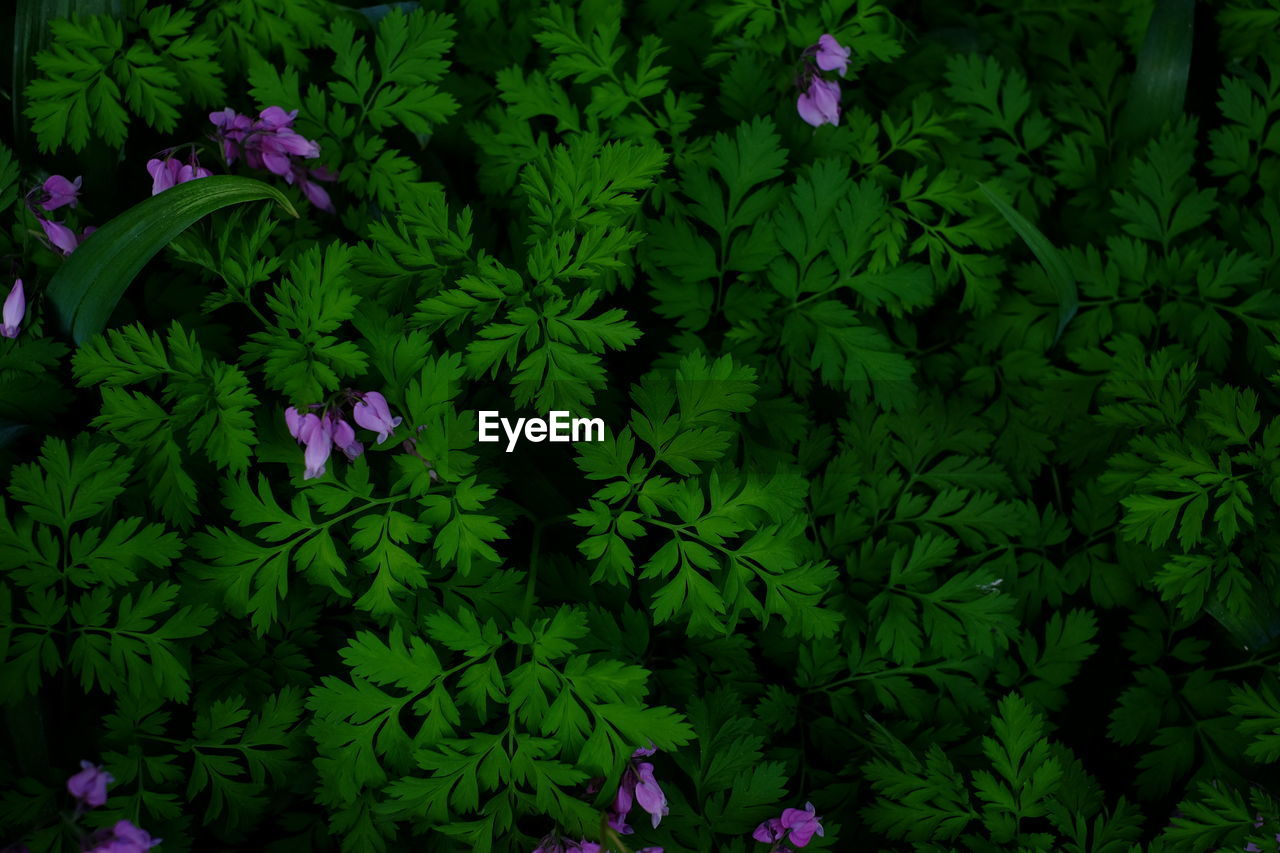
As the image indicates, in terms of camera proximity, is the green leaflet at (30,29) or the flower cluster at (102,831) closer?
the flower cluster at (102,831)

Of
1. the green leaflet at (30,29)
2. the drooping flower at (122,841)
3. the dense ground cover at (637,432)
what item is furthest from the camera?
the green leaflet at (30,29)

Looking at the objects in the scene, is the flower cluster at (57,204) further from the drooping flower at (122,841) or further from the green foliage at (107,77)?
the drooping flower at (122,841)

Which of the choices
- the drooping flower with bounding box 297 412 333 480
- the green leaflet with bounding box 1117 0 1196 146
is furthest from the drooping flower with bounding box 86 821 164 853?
the green leaflet with bounding box 1117 0 1196 146

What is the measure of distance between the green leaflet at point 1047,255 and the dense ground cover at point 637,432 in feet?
0.06

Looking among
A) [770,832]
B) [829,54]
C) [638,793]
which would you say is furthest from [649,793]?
[829,54]

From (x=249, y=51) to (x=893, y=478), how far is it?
2110 millimetres

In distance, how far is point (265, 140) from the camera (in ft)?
7.70

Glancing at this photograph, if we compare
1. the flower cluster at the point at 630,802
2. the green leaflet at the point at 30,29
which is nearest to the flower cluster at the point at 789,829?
the flower cluster at the point at 630,802

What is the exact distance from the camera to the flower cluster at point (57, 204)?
2227mm

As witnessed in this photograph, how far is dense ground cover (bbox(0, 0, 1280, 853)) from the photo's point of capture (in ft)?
6.76

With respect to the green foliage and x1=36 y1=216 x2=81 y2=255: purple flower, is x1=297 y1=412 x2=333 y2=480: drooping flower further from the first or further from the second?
the green foliage

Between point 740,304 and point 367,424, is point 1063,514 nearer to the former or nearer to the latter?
point 740,304

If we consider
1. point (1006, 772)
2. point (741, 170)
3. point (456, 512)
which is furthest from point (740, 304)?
point (1006, 772)

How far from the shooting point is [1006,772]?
224cm
